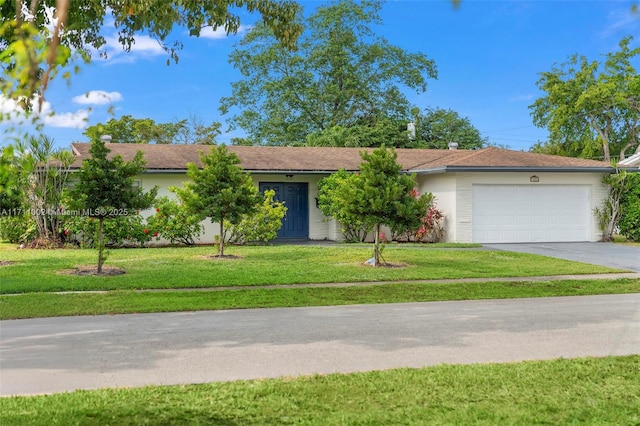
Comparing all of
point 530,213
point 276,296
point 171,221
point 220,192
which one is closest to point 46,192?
point 171,221

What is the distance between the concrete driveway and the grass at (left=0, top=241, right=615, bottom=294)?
0.87 meters

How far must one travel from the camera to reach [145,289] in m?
11.3

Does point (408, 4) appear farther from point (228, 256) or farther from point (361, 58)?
point (361, 58)

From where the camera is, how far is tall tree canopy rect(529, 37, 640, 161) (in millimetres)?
48094

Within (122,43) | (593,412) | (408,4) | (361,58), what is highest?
(361,58)

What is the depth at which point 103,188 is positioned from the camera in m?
13.0

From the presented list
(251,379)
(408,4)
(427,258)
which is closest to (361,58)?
(427,258)

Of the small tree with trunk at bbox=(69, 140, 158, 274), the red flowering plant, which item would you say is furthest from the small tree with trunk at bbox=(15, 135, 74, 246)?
the red flowering plant

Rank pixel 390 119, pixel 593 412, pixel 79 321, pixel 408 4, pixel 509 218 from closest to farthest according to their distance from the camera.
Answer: pixel 593 412 < pixel 408 4 < pixel 79 321 < pixel 509 218 < pixel 390 119

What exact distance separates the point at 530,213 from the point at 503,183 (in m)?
1.50

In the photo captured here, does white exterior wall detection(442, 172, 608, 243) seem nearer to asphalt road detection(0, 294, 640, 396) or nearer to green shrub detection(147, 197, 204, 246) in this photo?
green shrub detection(147, 197, 204, 246)

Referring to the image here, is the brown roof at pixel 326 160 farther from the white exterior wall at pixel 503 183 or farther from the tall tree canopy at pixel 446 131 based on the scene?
the tall tree canopy at pixel 446 131

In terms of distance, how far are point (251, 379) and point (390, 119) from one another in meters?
39.5

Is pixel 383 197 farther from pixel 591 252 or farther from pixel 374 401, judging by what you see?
pixel 374 401
